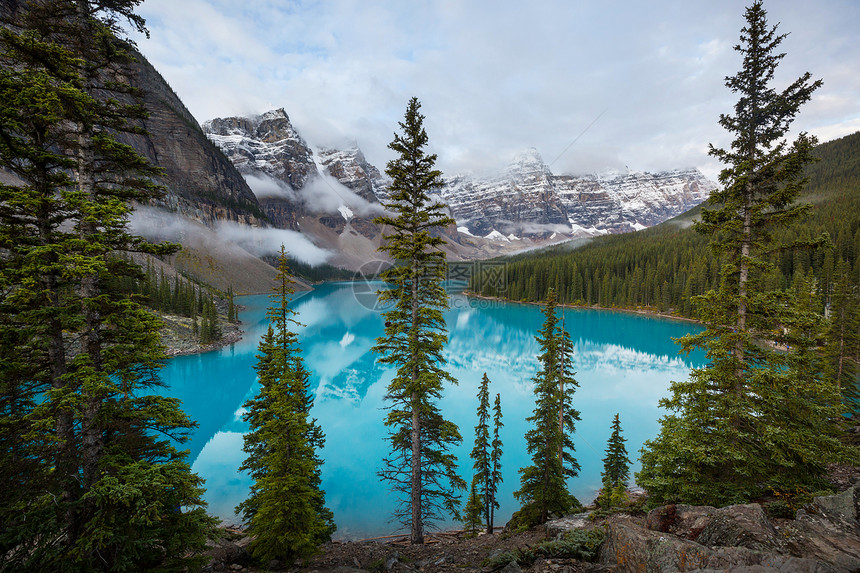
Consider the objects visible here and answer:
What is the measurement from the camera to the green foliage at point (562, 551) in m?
7.33

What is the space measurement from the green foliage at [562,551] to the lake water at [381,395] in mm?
10472

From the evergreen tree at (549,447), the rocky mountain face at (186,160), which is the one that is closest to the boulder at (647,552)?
the evergreen tree at (549,447)

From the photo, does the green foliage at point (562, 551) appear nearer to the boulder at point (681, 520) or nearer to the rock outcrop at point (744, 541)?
the rock outcrop at point (744, 541)

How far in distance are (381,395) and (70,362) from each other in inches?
1200

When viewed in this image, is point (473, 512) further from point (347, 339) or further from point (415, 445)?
point (347, 339)

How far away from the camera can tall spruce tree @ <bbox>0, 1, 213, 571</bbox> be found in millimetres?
5324

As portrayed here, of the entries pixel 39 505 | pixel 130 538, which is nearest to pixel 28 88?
pixel 39 505

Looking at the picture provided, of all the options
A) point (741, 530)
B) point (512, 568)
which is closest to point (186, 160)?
point (512, 568)

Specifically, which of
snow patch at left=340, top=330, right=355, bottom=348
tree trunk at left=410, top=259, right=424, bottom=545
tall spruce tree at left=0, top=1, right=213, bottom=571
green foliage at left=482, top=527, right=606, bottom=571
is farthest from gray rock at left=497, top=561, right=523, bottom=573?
snow patch at left=340, top=330, right=355, bottom=348

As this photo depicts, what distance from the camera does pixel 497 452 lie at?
15.4 m

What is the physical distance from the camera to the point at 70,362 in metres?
6.16

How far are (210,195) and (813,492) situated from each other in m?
199

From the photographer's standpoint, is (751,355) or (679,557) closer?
(679,557)

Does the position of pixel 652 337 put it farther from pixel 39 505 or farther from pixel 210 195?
pixel 210 195
